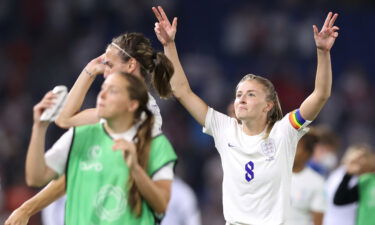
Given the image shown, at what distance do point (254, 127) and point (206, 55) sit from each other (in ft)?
38.6

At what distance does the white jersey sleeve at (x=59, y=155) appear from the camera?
223 inches

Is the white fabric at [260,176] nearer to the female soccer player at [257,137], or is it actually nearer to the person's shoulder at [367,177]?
the female soccer player at [257,137]

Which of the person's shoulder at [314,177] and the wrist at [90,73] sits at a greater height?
the wrist at [90,73]

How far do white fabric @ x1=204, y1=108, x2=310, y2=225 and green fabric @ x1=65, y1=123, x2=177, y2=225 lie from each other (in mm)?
1404

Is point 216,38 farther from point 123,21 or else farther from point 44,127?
point 44,127

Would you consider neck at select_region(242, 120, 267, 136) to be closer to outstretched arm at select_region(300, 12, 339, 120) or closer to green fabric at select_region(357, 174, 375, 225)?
outstretched arm at select_region(300, 12, 339, 120)

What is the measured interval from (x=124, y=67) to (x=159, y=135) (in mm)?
811

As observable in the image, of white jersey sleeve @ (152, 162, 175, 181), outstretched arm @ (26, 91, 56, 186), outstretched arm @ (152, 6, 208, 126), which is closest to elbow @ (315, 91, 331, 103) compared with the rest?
outstretched arm @ (152, 6, 208, 126)

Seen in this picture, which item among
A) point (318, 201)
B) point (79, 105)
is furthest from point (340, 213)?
point (79, 105)

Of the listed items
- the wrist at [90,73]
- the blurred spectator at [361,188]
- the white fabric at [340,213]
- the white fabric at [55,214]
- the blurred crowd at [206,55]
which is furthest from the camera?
the blurred crowd at [206,55]

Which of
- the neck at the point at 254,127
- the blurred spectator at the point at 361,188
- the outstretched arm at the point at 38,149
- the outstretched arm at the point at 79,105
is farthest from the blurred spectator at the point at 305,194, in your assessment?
the outstretched arm at the point at 38,149

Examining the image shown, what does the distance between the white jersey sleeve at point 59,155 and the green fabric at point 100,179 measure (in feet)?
0.09

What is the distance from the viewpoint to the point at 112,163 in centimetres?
562

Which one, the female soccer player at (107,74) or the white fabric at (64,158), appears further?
the female soccer player at (107,74)
